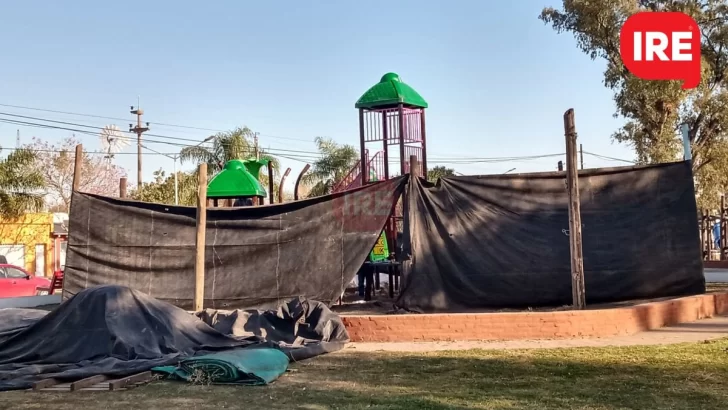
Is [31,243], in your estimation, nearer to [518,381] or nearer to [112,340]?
[112,340]

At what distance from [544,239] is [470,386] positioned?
444cm

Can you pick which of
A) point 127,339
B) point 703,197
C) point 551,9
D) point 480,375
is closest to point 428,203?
point 480,375

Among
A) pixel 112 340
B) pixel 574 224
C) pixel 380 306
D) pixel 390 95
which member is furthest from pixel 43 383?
pixel 390 95

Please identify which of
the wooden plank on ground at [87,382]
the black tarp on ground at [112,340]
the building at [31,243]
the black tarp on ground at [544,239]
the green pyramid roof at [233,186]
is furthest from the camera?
the building at [31,243]

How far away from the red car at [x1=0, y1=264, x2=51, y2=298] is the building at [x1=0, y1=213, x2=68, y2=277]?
12.5 meters

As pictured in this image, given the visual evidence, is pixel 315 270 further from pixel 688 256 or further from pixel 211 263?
Answer: pixel 688 256

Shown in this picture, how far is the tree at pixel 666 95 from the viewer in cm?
1927

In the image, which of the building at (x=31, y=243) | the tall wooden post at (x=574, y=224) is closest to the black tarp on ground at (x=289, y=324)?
the tall wooden post at (x=574, y=224)

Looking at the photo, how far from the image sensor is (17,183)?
26812 millimetres

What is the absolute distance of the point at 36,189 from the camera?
27.4 meters

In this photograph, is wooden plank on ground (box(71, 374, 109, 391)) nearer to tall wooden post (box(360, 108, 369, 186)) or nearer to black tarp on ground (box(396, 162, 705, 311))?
black tarp on ground (box(396, 162, 705, 311))

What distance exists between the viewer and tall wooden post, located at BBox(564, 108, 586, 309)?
9562 mm

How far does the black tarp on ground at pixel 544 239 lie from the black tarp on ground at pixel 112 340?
2317mm

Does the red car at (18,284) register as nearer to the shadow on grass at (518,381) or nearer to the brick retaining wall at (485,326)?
the brick retaining wall at (485,326)
